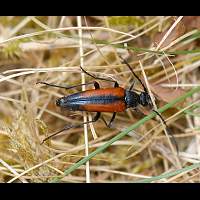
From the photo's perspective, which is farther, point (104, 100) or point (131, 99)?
point (131, 99)

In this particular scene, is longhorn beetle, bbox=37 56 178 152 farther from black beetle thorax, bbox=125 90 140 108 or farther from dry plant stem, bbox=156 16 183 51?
dry plant stem, bbox=156 16 183 51

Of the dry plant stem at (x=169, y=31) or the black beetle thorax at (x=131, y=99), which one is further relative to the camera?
the black beetle thorax at (x=131, y=99)

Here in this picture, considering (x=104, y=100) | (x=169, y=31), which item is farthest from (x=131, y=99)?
(x=169, y=31)

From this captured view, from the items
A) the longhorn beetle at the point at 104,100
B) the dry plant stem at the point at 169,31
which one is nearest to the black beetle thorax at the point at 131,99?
the longhorn beetle at the point at 104,100

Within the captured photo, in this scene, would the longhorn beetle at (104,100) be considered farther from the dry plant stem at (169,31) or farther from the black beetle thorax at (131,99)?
the dry plant stem at (169,31)

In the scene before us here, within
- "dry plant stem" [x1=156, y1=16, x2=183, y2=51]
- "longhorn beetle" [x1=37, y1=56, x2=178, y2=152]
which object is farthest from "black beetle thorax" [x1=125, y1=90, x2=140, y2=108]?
"dry plant stem" [x1=156, y1=16, x2=183, y2=51]

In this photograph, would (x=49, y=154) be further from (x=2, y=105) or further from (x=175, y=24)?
(x=175, y=24)

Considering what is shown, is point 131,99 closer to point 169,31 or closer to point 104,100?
point 104,100

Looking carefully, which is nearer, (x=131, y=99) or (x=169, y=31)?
(x=169, y=31)

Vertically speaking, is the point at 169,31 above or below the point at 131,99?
above

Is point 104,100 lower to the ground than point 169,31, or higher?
lower
